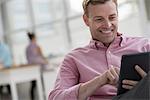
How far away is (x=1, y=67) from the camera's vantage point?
503 centimetres

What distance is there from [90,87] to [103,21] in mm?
291

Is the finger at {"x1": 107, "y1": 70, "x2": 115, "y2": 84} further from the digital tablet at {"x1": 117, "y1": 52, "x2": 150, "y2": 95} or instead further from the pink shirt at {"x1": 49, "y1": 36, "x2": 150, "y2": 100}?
the pink shirt at {"x1": 49, "y1": 36, "x2": 150, "y2": 100}

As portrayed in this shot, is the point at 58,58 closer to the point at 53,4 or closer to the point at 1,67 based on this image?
the point at 53,4

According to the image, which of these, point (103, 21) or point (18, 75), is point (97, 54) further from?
point (18, 75)

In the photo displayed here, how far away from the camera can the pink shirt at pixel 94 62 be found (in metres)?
1.44

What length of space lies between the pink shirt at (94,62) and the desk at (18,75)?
3.46m

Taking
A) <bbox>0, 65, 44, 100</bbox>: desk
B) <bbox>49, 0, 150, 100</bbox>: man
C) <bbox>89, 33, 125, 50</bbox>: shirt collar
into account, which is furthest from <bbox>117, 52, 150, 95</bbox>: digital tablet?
<bbox>0, 65, 44, 100</bbox>: desk

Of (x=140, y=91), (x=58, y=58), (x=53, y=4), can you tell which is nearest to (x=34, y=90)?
(x=58, y=58)

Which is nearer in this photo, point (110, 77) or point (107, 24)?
point (110, 77)

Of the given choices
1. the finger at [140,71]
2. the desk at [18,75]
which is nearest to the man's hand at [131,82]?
the finger at [140,71]

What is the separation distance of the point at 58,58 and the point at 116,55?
17.2 ft

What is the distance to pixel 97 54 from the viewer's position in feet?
4.95

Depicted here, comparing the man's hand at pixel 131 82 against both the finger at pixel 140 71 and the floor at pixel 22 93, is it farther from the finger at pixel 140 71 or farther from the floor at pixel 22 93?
the floor at pixel 22 93

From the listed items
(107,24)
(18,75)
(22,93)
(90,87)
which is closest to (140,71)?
(90,87)
